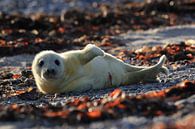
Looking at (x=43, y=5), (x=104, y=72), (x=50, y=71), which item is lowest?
(x=104, y=72)

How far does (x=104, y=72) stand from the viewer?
9.29 m

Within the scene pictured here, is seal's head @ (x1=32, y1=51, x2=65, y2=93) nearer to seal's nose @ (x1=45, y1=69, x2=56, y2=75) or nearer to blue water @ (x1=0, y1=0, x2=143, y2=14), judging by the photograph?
seal's nose @ (x1=45, y1=69, x2=56, y2=75)

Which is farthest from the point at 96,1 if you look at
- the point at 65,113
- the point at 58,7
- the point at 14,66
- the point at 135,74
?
the point at 65,113

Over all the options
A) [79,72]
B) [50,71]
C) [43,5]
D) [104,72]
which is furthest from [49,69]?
[43,5]

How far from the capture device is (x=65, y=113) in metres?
5.99

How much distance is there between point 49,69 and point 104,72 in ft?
3.01

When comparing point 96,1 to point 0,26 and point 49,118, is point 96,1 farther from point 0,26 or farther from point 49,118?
point 49,118

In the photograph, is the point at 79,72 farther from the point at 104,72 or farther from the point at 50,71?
the point at 50,71

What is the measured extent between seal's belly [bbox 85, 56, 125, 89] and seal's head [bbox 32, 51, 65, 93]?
1.48 feet

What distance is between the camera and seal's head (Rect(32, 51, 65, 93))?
8871 mm

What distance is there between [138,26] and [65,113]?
50.2 ft

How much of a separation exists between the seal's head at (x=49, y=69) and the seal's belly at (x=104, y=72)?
452 mm

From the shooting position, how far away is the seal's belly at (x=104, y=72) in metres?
9.22

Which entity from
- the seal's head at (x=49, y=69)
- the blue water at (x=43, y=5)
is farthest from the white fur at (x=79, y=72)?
the blue water at (x=43, y=5)
